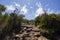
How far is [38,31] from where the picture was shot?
42906 millimetres

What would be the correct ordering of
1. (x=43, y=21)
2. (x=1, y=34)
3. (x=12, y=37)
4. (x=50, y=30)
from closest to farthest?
(x=1, y=34) → (x=12, y=37) → (x=50, y=30) → (x=43, y=21)

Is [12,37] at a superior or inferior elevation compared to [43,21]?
inferior

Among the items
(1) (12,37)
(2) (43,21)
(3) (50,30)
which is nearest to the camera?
(1) (12,37)

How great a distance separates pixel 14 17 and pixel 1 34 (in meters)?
12.1

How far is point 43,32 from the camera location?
4075 centimetres

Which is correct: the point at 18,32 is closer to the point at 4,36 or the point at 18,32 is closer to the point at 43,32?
the point at 43,32

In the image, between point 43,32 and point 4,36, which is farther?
point 43,32

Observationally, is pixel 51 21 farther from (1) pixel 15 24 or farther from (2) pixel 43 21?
(1) pixel 15 24

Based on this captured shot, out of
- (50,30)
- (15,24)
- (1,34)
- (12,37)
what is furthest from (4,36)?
(50,30)

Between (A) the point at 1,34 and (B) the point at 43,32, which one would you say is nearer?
(A) the point at 1,34

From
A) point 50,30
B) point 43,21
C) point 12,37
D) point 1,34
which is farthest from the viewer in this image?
point 43,21

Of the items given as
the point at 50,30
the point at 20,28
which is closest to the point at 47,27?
the point at 50,30

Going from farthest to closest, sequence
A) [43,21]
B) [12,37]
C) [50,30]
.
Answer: [43,21] < [50,30] < [12,37]

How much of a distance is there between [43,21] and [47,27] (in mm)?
2518
